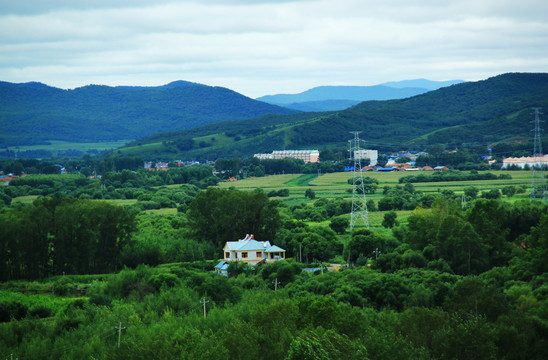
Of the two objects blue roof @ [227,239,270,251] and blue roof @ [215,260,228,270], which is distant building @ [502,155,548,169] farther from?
blue roof @ [215,260,228,270]

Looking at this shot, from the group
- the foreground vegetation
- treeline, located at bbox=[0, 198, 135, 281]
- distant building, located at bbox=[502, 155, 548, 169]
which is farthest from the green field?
treeline, located at bbox=[0, 198, 135, 281]

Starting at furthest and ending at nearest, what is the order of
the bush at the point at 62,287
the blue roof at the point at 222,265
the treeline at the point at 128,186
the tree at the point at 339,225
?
the treeline at the point at 128,186 < the tree at the point at 339,225 < the blue roof at the point at 222,265 < the bush at the point at 62,287

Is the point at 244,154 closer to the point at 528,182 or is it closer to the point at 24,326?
the point at 528,182

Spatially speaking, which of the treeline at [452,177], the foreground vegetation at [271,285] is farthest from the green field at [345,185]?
the foreground vegetation at [271,285]

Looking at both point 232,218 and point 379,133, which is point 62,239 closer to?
point 232,218

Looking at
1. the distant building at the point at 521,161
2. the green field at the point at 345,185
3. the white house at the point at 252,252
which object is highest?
the distant building at the point at 521,161

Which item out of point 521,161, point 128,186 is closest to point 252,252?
point 128,186

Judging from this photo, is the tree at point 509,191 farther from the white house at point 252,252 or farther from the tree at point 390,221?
the white house at point 252,252
